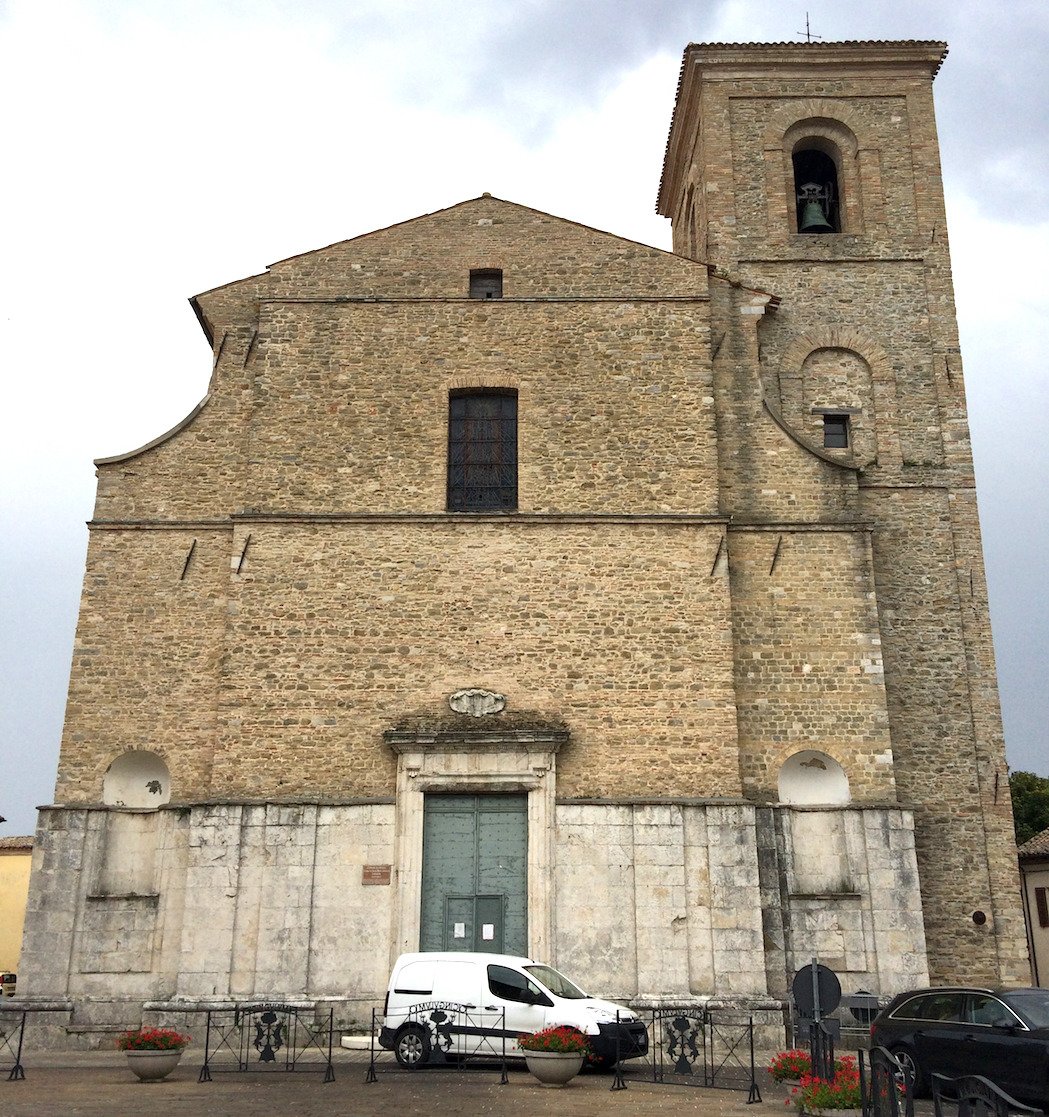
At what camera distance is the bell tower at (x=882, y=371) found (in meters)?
17.0

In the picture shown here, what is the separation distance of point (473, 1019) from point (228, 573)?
23.3ft

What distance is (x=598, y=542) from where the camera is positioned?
16672 millimetres

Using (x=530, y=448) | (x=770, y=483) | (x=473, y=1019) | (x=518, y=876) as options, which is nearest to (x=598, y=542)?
(x=530, y=448)

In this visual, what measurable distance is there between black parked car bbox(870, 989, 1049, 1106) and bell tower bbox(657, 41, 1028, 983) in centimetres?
473

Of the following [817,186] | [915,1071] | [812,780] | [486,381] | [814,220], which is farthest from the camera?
[817,186]

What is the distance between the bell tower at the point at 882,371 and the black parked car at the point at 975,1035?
15.5 ft

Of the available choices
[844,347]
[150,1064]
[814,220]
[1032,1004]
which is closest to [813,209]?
[814,220]

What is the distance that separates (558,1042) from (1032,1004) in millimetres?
4148

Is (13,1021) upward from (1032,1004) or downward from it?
downward

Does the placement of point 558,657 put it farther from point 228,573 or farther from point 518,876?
point 228,573

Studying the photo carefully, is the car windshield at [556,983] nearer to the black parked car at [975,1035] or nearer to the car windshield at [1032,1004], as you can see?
the black parked car at [975,1035]

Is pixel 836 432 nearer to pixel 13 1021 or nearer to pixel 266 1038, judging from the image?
pixel 266 1038

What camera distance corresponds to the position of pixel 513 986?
498 inches

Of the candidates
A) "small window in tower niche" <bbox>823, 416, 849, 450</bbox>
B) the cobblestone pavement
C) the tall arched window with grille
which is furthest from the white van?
"small window in tower niche" <bbox>823, 416, 849, 450</bbox>
